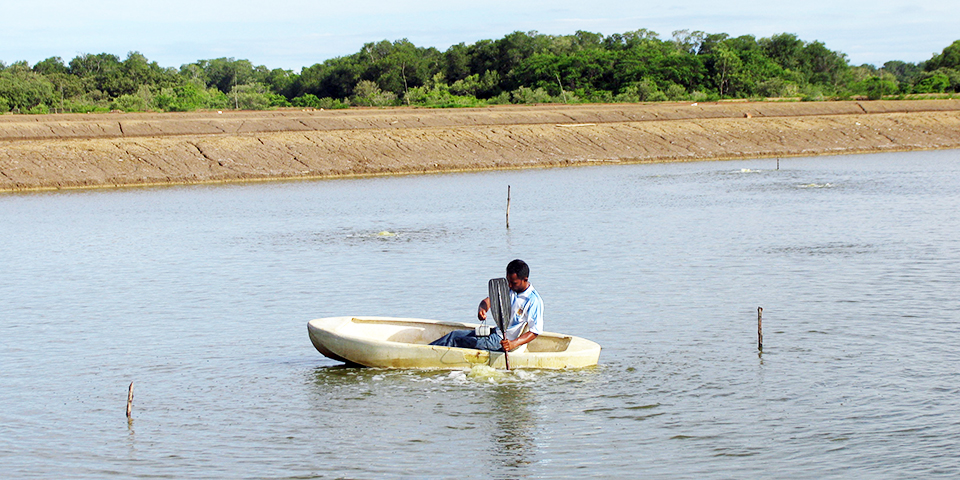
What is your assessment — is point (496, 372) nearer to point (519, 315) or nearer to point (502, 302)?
point (519, 315)

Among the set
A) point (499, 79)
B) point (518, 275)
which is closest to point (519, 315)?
point (518, 275)

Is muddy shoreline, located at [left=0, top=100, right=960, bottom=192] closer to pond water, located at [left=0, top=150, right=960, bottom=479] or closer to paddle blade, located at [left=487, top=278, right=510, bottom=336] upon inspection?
pond water, located at [left=0, top=150, right=960, bottom=479]

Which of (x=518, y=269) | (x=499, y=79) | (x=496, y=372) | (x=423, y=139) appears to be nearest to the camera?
(x=518, y=269)

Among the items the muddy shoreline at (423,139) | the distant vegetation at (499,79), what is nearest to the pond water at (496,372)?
the muddy shoreline at (423,139)

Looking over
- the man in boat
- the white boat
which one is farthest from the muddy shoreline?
the man in boat

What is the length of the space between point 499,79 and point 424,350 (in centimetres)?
7451

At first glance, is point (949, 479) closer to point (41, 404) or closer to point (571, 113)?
point (41, 404)

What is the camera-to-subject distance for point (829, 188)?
1425 inches

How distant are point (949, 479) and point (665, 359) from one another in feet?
14.6

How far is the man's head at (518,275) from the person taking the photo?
454 inches

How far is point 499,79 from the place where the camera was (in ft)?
279

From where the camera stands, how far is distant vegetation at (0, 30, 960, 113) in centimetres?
7431

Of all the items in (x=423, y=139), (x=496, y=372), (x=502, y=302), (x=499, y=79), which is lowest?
(x=496, y=372)

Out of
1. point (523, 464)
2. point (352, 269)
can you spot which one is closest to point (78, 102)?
point (352, 269)
